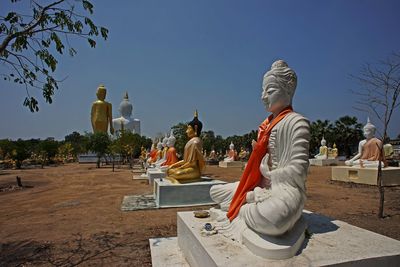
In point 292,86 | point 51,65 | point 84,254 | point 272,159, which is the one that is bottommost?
point 84,254

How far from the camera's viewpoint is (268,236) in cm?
324

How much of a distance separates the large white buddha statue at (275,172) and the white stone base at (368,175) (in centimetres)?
1043

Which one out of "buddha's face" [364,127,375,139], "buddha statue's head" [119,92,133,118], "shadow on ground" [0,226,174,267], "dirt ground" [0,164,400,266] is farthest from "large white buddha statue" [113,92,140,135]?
"shadow on ground" [0,226,174,267]

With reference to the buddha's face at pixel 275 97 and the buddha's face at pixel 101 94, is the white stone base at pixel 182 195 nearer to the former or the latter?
the buddha's face at pixel 275 97

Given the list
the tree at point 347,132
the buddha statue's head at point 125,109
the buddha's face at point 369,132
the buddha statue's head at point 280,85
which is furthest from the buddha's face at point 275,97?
the buddha statue's head at point 125,109

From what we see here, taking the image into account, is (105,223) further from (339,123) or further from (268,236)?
(339,123)

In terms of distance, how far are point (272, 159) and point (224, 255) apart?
1.32m

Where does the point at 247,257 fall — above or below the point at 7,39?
below

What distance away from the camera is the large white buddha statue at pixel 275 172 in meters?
3.22

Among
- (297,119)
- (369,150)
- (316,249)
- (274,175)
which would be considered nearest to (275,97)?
(297,119)

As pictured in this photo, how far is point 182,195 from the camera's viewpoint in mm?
9039

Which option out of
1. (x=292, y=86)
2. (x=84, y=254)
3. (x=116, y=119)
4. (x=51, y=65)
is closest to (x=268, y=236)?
(x=292, y=86)

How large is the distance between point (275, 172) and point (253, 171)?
0.63 m

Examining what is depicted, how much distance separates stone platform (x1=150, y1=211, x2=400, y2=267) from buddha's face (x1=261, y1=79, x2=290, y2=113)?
1.59m
